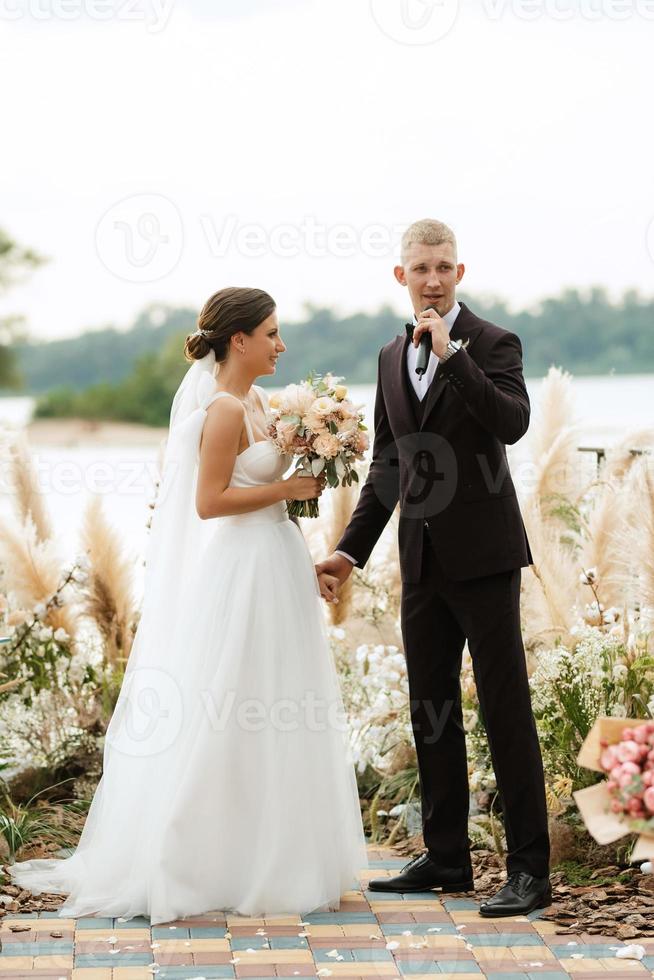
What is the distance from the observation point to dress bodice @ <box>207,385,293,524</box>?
4098 millimetres

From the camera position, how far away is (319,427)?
13.0 ft

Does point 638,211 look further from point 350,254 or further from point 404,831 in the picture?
point 404,831

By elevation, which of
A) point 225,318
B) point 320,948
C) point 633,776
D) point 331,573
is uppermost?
point 225,318

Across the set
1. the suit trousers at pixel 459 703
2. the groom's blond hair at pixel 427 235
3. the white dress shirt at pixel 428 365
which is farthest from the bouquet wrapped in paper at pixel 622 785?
the groom's blond hair at pixel 427 235

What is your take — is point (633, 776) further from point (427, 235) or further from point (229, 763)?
point (427, 235)

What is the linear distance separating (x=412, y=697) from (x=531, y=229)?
42.8ft

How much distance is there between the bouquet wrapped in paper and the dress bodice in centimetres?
195

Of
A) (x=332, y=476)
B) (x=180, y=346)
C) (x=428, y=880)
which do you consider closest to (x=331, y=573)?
(x=332, y=476)

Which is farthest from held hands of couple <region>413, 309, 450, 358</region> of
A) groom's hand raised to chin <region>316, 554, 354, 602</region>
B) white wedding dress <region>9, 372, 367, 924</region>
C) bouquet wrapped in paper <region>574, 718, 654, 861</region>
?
bouquet wrapped in paper <region>574, 718, 654, 861</region>

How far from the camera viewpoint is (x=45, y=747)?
17.0 feet

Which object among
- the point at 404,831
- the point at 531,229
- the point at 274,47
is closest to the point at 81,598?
the point at 404,831

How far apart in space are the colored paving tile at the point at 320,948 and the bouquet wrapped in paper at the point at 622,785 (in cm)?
120

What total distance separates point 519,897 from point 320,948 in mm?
680

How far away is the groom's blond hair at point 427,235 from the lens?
384 centimetres
